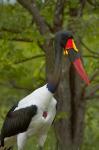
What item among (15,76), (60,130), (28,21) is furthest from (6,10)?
(60,130)

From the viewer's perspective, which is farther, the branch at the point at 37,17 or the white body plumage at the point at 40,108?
the branch at the point at 37,17

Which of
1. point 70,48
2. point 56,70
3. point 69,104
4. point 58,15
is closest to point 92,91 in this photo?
point 69,104

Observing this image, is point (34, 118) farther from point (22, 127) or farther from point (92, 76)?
point (92, 76)

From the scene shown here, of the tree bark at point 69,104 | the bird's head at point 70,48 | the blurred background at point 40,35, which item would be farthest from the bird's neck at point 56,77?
the tree bark at point 69,104

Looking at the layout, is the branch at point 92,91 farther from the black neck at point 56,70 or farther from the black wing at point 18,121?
the black wing at point 18,121

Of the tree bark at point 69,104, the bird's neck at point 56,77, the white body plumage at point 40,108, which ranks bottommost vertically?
the tree bark at point 69,104

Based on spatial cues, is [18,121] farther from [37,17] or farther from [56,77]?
[37,17]

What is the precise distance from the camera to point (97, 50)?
1280cm

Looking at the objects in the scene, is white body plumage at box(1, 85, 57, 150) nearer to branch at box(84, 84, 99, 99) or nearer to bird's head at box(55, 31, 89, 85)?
bird's head at box(55, 31, 89, 85)

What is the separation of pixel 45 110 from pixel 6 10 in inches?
99.6

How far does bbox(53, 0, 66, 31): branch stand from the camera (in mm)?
11117

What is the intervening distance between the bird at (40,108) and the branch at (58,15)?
69.9 inches

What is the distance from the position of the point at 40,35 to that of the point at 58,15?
2.70 ft

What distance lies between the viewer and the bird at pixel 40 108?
29.7ft
